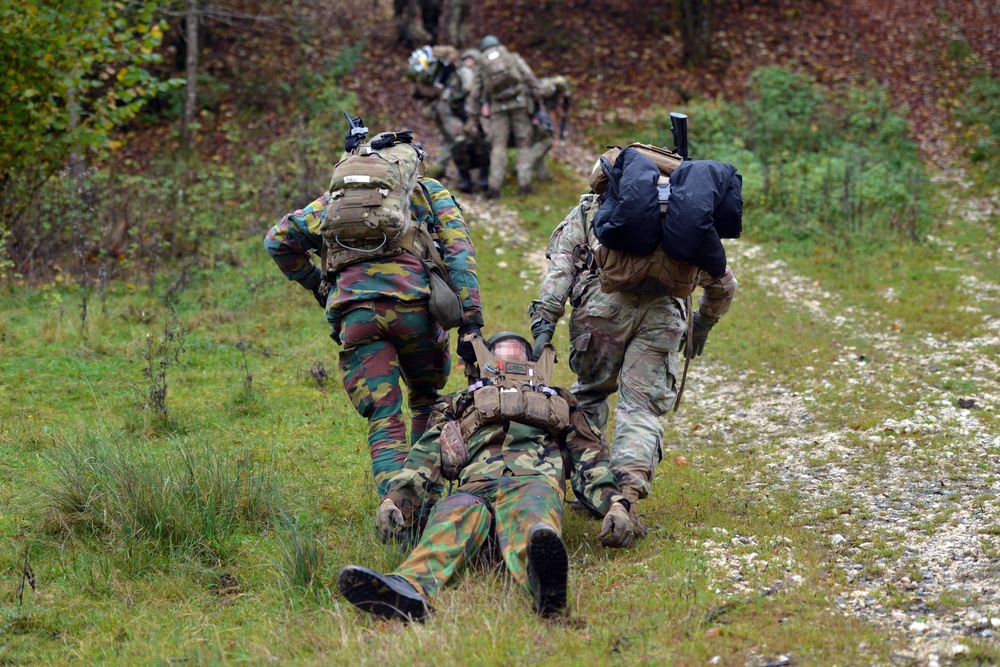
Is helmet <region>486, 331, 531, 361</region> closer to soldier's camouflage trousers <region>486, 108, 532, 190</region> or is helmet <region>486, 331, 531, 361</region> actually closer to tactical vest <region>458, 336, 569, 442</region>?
tactical vest <region>458, 336, 569, 442</region>

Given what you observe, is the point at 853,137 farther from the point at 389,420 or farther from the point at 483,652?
the point at 483,652

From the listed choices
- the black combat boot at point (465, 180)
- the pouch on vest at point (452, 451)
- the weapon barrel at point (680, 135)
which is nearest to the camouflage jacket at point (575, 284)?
the weapon barrel at point (680, 135)

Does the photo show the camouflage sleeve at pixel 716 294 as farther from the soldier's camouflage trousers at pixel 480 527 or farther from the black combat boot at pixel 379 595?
the black combat boot at pixel 379 595

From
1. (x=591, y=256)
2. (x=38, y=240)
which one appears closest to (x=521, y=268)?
(x=38, y=240)

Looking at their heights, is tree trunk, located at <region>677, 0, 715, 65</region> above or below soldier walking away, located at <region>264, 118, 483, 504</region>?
above

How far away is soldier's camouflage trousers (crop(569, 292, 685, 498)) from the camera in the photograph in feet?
15.4

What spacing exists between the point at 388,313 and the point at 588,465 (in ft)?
4.17

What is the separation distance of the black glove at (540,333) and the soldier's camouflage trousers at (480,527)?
759mm

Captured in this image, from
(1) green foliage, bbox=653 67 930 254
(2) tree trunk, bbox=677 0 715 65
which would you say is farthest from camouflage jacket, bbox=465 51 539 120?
(2) tree trunk, bbox=677 0 715 65

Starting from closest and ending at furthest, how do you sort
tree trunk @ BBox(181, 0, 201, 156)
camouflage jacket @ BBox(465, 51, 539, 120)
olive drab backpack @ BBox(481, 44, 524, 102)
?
1. olive drab backpack @ BBox(481, 44, 524, 102)
2. camouflage jacket @ BBox(465, 51, 539, 120)
3. tree trunk @ BBox(181, 0, 201, 156)

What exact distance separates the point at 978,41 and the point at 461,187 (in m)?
10.4

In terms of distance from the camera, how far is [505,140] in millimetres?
12930

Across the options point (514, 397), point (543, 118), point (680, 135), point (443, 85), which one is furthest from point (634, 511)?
point (443, 85)

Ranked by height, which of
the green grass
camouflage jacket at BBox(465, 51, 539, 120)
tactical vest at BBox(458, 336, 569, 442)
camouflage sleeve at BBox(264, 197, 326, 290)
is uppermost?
camouflage jacket at BBox(465, 51, 539, 120)
